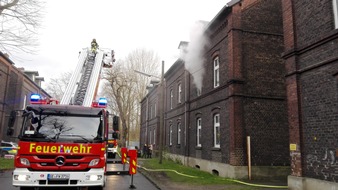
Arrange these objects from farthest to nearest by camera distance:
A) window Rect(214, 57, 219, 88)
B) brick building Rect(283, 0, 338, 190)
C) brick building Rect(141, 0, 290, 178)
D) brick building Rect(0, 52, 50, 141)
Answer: brick building Rect(0, 52, 50, 141), window Rect(214, 57, 219, 88), brick building Rect(141, 0, 290, 178), brick building Rect(283, 0, 338, 190)

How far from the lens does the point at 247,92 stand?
13906 millimetres

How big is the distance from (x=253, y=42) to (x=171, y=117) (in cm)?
1264

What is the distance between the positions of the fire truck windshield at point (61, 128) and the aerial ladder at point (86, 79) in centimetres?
131

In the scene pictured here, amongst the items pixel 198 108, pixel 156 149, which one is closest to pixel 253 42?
pixel 198 108

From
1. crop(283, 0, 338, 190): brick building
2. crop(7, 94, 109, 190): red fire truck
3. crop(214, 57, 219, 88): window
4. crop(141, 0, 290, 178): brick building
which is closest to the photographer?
crop(7, 94, 109, 190): red fire truck

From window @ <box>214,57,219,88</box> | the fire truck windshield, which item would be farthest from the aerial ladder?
window @ <box>214,57,219,88</box>

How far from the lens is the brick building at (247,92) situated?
13516mm

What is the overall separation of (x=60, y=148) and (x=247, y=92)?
9.11 metres

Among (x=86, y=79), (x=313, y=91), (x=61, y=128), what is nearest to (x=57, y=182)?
(x=61, y=128)

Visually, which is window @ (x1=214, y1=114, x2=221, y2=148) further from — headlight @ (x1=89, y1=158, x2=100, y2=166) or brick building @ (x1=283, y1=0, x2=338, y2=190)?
headlight @ (x1=89, y1=158, x2=100, y2=166)

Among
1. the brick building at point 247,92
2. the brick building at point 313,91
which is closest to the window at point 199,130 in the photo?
the brick building at point 247,92

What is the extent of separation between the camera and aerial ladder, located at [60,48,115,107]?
10.6m

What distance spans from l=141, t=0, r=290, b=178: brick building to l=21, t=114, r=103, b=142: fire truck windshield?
725 cm

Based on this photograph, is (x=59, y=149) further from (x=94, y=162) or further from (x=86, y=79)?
(x=86, y=79)
